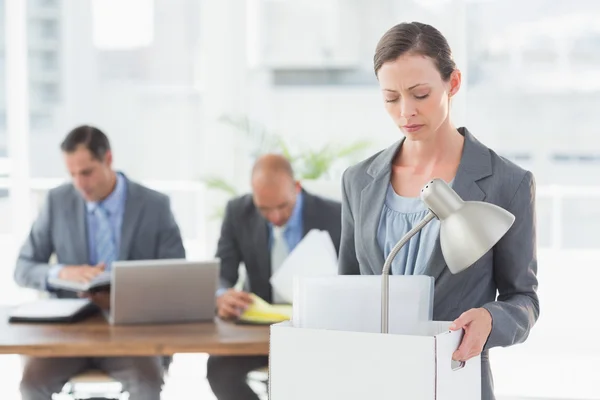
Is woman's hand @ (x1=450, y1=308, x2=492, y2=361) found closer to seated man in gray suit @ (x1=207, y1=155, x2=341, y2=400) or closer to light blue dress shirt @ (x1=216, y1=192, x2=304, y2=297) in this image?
seated man in gray suit @ (x1=207, y1=155, x2=341, y2=400)

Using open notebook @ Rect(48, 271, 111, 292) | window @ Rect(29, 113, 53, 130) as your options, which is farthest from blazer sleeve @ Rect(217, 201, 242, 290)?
window @ Rect(29, 113, 53, 130)

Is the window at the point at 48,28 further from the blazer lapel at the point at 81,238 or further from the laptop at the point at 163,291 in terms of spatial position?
the laptop at the point at 163,291

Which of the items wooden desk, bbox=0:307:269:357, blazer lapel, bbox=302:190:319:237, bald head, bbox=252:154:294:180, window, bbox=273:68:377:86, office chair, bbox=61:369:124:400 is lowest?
office chair, bbox=61:369:124:400

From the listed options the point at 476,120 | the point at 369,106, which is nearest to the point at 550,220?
the point at 476,120

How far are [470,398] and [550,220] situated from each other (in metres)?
5.25

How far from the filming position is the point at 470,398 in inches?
56.4

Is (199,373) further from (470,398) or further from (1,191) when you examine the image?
(470,398)

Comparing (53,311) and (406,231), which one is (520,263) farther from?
(53,311)

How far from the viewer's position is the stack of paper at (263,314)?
10.1 feet

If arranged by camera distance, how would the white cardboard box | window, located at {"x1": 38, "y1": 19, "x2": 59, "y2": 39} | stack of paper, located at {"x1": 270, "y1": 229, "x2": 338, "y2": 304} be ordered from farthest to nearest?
1. window, located at {"x1": 38, "y1": 19, "x2": 59, "y2": 39}
2. stack of paper, located at {"x1": 270, "y1": 229, "x2": 338, "y2": 304}
3. the white cardboard box

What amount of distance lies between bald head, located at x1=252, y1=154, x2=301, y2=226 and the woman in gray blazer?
181 cm

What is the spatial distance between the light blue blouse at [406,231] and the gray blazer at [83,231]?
7.14ft

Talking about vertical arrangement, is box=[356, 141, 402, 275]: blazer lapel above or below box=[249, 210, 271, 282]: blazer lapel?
above

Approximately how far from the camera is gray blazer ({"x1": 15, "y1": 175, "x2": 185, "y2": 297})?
3805 millimetres
